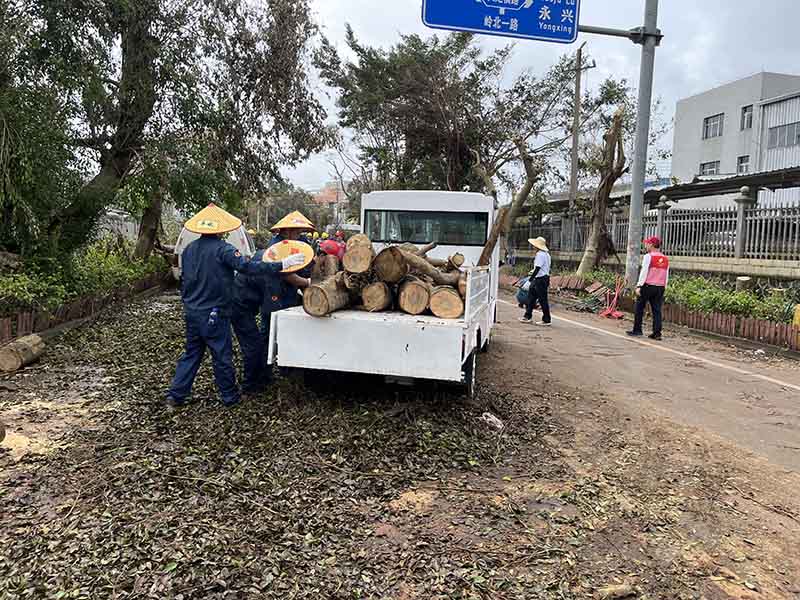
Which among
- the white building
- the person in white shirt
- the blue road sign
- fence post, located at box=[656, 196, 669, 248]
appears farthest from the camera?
the white building

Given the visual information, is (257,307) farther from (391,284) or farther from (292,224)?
(391,284)

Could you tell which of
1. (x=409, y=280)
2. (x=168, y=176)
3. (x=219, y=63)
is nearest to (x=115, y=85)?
(x=168, y=176)

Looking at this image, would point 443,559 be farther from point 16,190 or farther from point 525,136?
point 525,136

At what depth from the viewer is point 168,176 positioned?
11078 millimetres

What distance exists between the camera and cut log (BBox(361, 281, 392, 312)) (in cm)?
509

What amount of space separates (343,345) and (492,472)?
A: 144 cm

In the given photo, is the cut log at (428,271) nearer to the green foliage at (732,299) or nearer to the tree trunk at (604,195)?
the green foliage at (732,299)

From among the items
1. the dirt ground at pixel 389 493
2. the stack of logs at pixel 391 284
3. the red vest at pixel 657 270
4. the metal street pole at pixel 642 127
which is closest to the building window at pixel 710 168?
the metal street pole at pixel 642 127

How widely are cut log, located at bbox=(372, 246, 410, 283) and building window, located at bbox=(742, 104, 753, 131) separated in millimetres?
34652

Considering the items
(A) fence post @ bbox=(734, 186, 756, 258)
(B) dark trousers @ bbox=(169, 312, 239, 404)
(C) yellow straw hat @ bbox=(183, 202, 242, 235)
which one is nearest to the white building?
(A) fence post @ bbox=(734, 186, 756, 258)

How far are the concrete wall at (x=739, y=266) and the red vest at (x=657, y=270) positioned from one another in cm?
321

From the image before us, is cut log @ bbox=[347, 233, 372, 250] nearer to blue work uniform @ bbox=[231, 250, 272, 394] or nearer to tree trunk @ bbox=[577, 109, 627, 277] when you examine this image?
blue work uniform @ bbox=[231, 250, 272, 394]

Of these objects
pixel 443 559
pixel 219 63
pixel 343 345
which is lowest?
pixel 443 559

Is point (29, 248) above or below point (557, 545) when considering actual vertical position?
above
